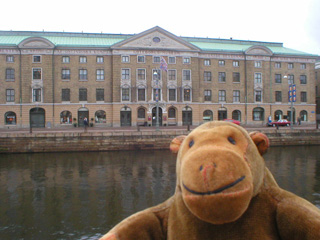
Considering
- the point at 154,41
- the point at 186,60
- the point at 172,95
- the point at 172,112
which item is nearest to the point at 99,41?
the point at 154,41

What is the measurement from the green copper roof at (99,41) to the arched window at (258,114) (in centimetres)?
1017

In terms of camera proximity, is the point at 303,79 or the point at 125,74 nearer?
the point at 125,74

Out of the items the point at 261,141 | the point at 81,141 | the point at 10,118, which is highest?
the point at 10,118

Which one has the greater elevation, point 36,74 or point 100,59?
point 100,59

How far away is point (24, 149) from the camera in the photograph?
71.3 feet

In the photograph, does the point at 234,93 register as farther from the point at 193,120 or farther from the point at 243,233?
the point at 243,233

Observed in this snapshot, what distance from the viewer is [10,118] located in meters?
37.1

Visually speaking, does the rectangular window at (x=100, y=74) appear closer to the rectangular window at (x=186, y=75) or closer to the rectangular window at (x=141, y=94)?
the rectangular window at (x=141, y=94)

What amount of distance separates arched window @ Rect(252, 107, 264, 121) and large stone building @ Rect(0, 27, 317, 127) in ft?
0.54

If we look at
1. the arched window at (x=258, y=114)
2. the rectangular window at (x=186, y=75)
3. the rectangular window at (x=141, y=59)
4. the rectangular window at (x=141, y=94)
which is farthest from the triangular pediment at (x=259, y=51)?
the rectangular window at (x=141, y=94)

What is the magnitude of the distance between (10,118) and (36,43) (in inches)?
455

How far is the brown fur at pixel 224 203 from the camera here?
60.9 inches

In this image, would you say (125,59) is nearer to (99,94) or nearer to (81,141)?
(99,94)

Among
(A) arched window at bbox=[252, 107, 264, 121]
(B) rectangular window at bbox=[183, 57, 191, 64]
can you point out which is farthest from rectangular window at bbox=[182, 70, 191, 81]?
(A) arched window at bbox=[252, 107, 264, 121]
